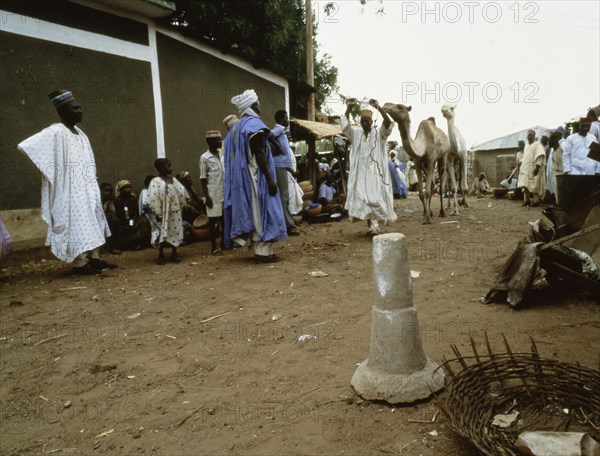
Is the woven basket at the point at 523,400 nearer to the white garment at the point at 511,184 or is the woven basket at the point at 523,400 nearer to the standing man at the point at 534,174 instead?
the standing man at the point at 534,174

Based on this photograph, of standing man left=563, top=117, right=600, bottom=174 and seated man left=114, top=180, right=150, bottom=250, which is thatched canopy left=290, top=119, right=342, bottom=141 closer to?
seated man left=114, top=180, right=150, bottom=250

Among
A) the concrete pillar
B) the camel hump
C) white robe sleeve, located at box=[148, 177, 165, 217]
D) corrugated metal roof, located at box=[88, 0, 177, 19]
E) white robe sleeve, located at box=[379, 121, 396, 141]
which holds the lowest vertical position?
the concrete pillar

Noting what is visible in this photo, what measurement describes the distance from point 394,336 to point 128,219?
6.72 m

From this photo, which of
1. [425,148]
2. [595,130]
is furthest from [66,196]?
[595,130]

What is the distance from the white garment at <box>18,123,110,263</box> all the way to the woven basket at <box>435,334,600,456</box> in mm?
5009

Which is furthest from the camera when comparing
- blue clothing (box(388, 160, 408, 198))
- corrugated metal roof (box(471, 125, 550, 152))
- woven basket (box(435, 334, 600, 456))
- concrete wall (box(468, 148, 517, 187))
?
corrugated metal roof (box(471, 125, 550, 152))

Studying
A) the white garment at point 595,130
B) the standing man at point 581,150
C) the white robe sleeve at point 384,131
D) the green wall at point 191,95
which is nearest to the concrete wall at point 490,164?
the white garment at point 595,130

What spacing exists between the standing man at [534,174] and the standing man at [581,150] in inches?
115

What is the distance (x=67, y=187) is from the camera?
5859mm

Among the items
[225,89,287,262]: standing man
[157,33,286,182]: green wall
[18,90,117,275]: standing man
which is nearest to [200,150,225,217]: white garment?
[225,89,287,262]: standing man

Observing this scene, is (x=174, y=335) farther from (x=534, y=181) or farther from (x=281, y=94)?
(x=534, y=181)

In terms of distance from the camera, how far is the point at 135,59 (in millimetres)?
8609

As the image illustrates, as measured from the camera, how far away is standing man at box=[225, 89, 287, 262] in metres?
5.96

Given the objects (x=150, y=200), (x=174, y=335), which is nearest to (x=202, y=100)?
(x=150, y=200)
